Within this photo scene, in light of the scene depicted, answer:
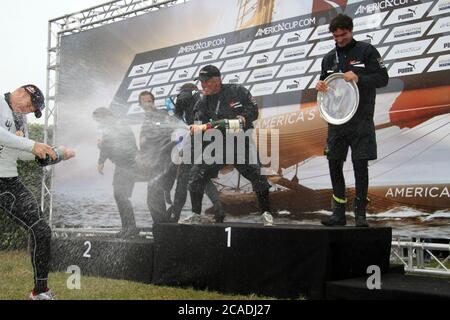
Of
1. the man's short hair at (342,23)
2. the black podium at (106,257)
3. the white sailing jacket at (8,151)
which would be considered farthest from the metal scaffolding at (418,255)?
the white sailing jacket at (8,151)

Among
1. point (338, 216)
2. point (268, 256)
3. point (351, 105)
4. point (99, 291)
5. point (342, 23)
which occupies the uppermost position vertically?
point (342, 23)

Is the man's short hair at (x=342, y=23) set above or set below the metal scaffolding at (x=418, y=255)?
above

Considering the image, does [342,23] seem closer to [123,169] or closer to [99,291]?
[99,291]

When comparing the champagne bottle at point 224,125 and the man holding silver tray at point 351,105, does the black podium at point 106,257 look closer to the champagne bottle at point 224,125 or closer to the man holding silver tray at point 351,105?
the champagne bottle at point 224,125

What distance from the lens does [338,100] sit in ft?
15.3

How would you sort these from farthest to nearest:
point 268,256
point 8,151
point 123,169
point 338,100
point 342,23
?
point 123,169 < point 338,100 < point 342,23 < point 268,256 < point 8,151

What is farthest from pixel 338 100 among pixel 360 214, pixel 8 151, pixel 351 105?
pixel 8 151

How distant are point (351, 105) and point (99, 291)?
2890 mm

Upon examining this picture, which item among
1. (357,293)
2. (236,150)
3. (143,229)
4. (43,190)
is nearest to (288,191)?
(236,150)

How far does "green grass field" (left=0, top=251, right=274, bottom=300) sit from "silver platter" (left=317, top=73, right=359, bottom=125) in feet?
5.67

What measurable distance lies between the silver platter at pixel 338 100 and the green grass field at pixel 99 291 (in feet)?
5.67

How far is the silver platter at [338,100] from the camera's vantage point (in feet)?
14.7

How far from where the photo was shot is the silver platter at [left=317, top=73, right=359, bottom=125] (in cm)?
448
